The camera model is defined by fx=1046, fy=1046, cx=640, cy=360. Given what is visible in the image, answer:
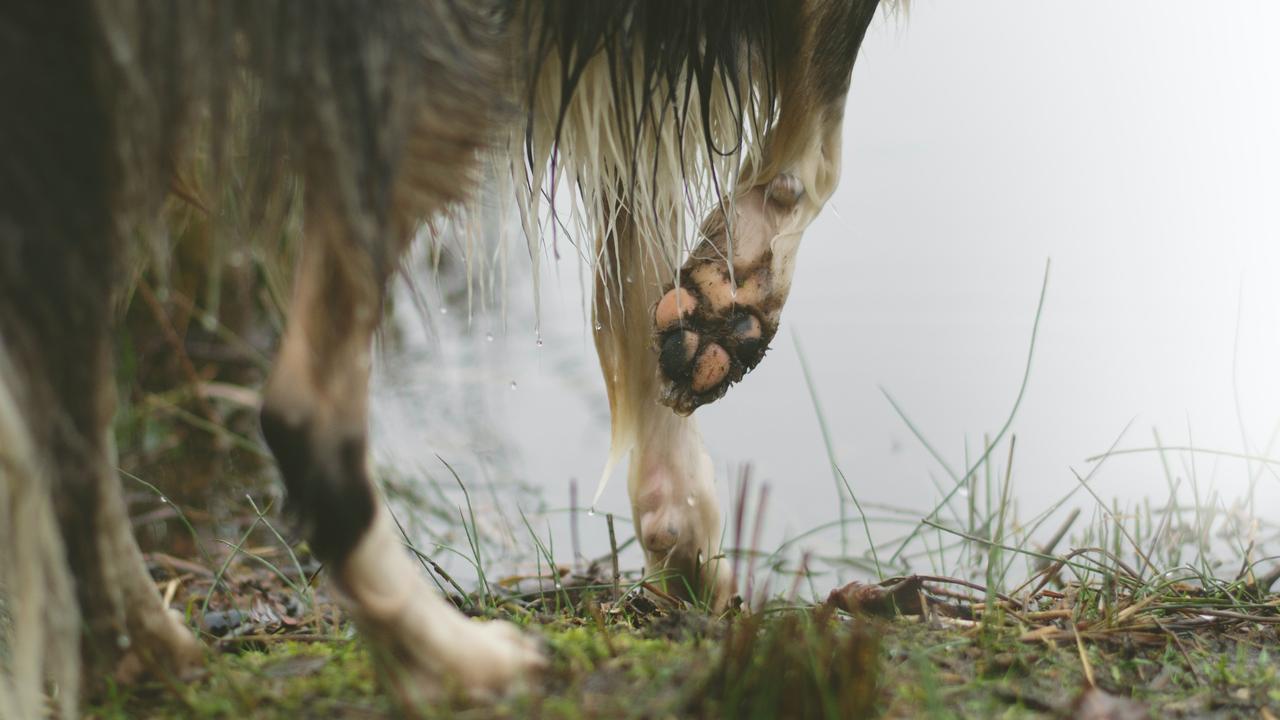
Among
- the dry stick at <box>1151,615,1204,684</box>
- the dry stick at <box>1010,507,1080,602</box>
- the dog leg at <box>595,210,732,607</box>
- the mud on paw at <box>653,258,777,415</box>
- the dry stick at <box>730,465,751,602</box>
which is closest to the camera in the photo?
the dry stick at <box>730,465,751,602</box>

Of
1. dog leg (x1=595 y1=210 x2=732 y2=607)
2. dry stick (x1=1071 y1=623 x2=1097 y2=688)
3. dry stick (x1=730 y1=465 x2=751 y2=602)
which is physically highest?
dog leg (x1=595 y1=210 x2=732 y2=607)

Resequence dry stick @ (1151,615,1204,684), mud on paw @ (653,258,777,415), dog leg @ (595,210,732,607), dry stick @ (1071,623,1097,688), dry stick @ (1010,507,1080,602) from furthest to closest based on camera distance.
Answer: dog leg @ (595,210,732,607) → dry stick @ (1010,507,1080,602) → mud on paw @ (653,258,777,415) → dry stick @ (1151,615,1204,684) → dry stick @ (1071,623,1097,688)

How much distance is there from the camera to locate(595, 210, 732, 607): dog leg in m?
2.01

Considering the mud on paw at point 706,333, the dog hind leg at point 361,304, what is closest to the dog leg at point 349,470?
the dog hind leg at point 361,304

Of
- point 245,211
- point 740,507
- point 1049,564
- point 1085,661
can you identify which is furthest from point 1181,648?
point 245,211

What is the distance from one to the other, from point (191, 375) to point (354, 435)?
89.5 inches

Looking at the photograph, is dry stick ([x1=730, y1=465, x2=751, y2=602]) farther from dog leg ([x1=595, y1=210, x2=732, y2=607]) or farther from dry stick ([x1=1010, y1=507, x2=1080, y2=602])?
dry stick ([x1=1010, y1=507, x2=1080, y2=602])

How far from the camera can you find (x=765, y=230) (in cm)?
184

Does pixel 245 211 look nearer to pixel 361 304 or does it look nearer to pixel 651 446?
pixel 361 304

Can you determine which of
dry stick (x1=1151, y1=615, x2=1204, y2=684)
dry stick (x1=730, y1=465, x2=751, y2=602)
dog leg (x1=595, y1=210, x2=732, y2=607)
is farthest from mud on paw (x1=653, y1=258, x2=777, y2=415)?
dry stick (x1=1151, y1=615, x2=1204, y2=684)

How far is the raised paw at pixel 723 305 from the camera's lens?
169 centimetres

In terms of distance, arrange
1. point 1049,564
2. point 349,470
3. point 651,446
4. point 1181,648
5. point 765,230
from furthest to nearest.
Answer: point 1049,564
point 651,446
point 765,230
point 1181,648
point 349,470

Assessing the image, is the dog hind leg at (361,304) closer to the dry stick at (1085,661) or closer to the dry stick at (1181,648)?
the dry stick at (1085,661)

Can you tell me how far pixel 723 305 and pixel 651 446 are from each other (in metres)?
0.43
